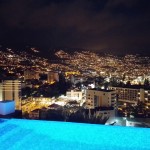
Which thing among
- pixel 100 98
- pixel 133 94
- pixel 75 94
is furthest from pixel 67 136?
pixel 133 94

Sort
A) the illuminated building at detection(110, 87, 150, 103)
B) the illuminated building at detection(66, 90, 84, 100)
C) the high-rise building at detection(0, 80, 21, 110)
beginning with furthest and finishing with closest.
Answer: the illuminated building at detection(110, 87, 150, 103) < the illuminated building at detection(66, 90, 84, 100) < the high-rise building at detection(0, 80, 21, 110)

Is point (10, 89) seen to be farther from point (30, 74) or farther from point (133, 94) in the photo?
point (133, 94)

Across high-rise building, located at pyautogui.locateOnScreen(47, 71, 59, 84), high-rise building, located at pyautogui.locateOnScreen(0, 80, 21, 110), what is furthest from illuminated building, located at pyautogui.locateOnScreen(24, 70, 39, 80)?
high-rise building, located at pyautogui.locateOnScreen(0, 80, 21, 110)

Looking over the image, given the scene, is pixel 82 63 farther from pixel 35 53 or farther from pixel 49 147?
pixel 49 147

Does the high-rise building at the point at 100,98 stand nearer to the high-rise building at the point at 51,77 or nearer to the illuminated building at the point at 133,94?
the illuminated building at the point at 133,94

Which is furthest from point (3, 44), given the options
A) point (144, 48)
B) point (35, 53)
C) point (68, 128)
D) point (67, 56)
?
point (68, 128)

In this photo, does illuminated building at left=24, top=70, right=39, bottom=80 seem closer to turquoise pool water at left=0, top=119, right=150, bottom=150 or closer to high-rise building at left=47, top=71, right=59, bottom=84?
high-rise building at left=47, top=71, right=59, bottom=84
